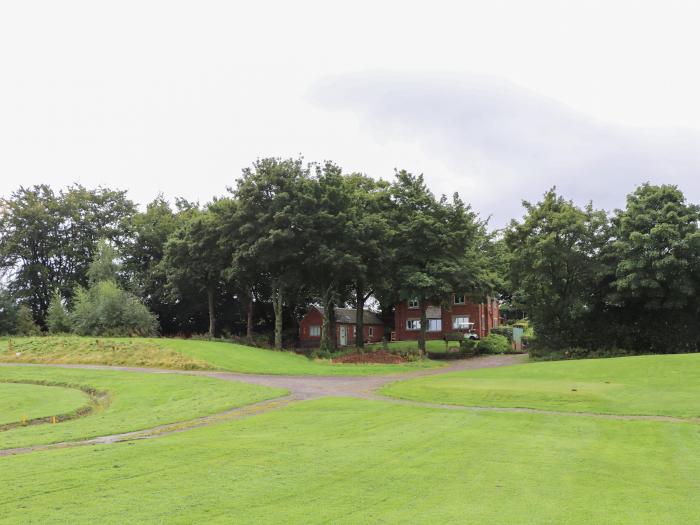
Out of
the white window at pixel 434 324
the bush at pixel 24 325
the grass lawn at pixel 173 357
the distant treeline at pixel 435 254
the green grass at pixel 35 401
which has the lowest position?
the green grass at pixel 35 401

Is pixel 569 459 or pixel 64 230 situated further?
pixel 64 230

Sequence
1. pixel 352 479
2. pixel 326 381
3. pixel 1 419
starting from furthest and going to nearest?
pixel 326 381 < pixel 1 419 < pixel 352 479

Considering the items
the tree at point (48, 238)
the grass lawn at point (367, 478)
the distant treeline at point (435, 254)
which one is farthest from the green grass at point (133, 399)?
the tree at point (48, 238)

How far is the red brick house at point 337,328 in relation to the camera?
7025 cm

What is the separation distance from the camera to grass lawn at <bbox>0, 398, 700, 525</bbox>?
7270 millimetres

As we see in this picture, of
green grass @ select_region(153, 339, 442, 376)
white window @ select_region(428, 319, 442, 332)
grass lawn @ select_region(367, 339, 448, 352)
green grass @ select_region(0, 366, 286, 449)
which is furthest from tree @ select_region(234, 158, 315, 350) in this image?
white window @ select_region(428, 319, 442, 332)

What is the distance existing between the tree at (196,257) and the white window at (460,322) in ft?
97.3

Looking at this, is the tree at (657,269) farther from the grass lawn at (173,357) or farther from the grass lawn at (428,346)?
the grass lawn at (428,346)

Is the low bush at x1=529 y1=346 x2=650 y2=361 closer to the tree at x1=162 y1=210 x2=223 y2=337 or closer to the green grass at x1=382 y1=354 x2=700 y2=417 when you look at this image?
the green grass at x1=382 y1=354 x2=700 y2=417

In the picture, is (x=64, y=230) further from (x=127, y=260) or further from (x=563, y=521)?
(x=563, y=521)

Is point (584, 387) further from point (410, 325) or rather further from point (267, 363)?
point (410, 325)

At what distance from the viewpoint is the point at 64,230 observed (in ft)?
227

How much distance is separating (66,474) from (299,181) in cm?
4002

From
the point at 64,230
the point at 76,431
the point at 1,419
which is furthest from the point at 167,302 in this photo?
the point at 76,431
